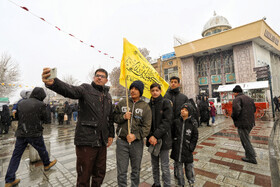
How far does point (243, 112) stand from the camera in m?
3.69

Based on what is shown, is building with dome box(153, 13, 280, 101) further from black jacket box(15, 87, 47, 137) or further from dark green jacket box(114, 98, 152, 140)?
black jacket box(15, 87, 47, 137)

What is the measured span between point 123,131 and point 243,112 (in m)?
3.38

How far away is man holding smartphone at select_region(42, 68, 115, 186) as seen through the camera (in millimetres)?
1986

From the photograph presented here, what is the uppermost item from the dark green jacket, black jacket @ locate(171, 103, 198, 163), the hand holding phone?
the hand holding phone

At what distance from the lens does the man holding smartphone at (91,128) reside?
199 centimetres

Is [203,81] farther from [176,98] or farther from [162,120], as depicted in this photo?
[162,120]

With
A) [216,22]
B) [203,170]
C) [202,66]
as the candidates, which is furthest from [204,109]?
[216,22]

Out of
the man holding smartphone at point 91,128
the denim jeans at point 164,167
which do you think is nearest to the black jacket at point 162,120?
the denim jeans at point 164,167

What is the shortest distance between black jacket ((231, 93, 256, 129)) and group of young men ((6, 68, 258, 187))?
1896 millimetres

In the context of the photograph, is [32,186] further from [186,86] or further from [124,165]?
[186,86]

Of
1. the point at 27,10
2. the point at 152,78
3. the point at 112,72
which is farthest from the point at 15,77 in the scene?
the point at 152,78

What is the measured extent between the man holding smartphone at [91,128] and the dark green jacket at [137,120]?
0.74 ft

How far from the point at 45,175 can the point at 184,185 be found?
312 centimetres

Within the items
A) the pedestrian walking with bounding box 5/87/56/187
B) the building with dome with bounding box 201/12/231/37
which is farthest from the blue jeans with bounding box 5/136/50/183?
the building with dome with bounding box 201/12/231/37
